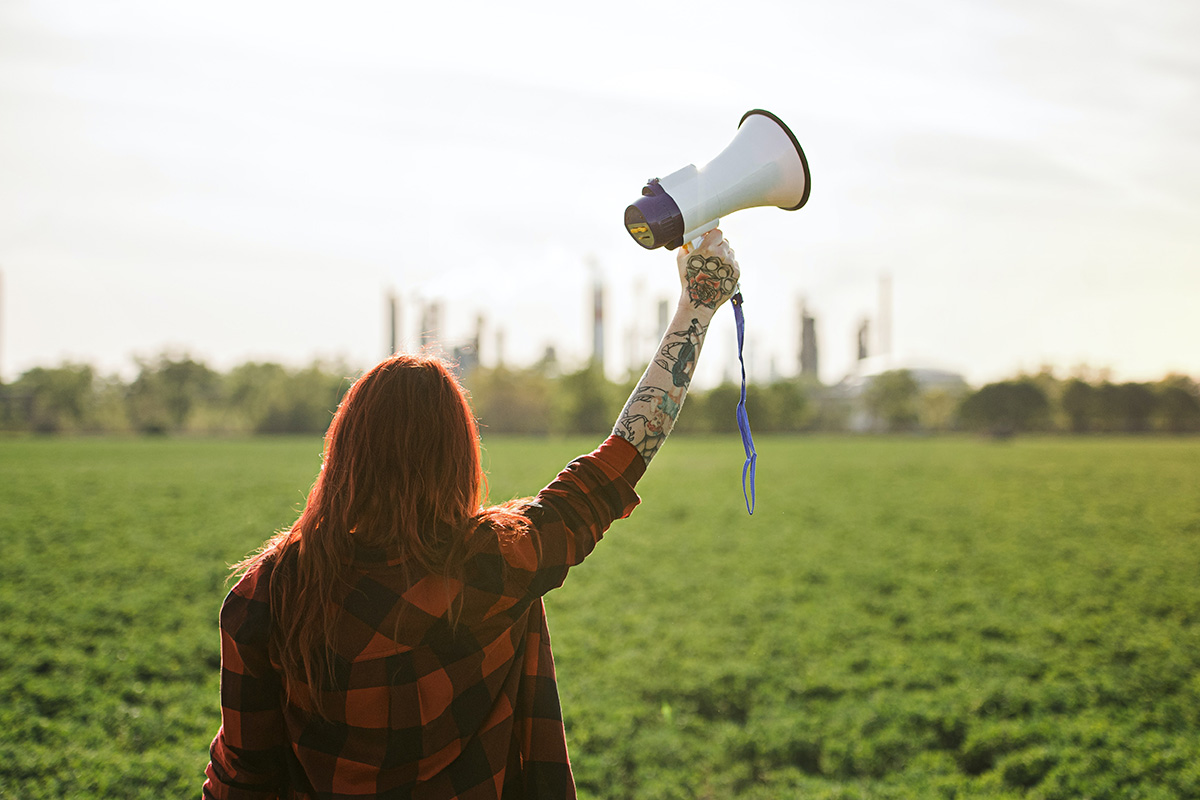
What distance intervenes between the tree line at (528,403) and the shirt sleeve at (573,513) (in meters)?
65.7

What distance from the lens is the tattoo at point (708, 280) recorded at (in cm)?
176

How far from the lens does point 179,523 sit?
1459cm

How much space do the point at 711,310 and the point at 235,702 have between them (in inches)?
48.8

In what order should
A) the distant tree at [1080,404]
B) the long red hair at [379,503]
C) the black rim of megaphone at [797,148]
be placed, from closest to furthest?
1. the long red hair at [379,503]
2. the black rim of megaphone at [797,148]
3. the distant tree at [1080,404]

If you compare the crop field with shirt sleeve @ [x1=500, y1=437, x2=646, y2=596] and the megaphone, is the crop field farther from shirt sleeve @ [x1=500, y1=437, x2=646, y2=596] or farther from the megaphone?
the megaphone

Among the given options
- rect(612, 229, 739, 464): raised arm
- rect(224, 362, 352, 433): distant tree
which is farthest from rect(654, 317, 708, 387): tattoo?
rect(224, 362, 352, 433): distant tree

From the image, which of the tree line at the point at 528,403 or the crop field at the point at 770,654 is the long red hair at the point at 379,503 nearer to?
the crop field at the point at 770,654

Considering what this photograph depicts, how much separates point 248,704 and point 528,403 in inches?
3129

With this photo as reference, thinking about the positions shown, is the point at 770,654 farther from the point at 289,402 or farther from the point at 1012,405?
the point at 1012,405

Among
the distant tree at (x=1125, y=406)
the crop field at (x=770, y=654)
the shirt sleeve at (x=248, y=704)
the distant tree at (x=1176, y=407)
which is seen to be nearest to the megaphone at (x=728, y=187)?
the shirt sleeve at (x=248, y=704)

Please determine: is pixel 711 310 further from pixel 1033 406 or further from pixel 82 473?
pixel 1033 406

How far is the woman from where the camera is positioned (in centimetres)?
150

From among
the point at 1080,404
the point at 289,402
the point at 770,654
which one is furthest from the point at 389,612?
the point at 1080,404

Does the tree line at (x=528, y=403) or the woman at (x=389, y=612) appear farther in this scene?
the tree line at (x=528, y=403)
